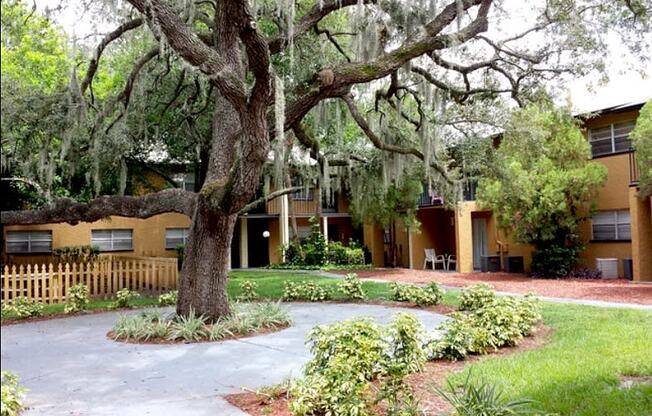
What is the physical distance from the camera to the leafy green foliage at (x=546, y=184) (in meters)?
17.0

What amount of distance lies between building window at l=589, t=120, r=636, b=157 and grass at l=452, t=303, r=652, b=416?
36.0 ft

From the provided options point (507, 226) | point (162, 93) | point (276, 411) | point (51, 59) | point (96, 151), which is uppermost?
point (51, 59)

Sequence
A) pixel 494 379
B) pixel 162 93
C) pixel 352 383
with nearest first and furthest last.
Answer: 1. pixel 352 383
2. pixel 494 379
3. pixel 162 93

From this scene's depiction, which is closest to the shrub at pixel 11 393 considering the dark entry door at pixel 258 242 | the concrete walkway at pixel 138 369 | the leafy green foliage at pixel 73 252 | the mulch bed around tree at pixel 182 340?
the concrete walkway at pixel 138 369

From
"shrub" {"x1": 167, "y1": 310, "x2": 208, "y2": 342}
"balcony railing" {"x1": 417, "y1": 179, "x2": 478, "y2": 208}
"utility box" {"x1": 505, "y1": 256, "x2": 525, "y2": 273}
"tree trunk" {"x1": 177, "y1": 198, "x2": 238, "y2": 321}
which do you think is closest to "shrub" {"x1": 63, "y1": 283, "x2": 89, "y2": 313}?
A: "tree trunk" {"x1": 177, "y1": 198, "x2": 238, "y2": 321}

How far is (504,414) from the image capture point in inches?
163

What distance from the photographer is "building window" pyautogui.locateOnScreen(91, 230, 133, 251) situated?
2370 cm

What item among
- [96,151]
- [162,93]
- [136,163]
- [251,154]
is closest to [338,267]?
[136,163]

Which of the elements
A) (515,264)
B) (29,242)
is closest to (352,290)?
(515,264)

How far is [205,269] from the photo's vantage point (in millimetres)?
9320

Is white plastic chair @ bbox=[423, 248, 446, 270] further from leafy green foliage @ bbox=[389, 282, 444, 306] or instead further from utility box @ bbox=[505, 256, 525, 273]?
leafy green foliage @ bbox=[389, 282, 444, 306]

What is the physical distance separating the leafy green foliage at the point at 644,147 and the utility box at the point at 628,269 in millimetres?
3048

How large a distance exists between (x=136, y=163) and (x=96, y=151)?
6.59 meters

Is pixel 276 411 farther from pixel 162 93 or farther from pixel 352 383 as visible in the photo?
pixel 162 93
